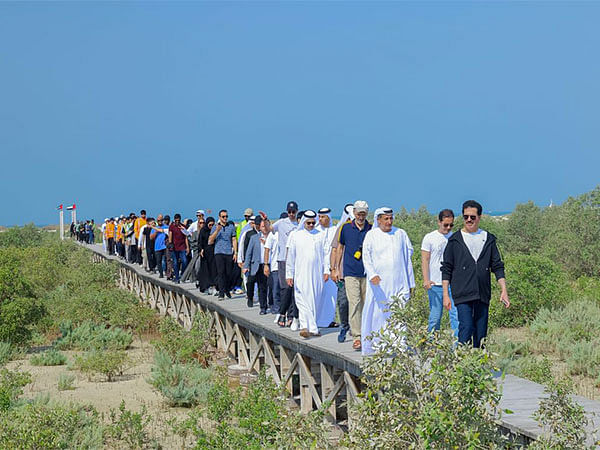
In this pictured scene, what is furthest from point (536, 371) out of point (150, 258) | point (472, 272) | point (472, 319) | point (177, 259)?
point (150, 258)

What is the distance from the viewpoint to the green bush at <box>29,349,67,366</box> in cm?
1537

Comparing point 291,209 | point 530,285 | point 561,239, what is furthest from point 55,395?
point 561,239

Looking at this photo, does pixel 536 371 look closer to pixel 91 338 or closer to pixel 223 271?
pixel 223 271

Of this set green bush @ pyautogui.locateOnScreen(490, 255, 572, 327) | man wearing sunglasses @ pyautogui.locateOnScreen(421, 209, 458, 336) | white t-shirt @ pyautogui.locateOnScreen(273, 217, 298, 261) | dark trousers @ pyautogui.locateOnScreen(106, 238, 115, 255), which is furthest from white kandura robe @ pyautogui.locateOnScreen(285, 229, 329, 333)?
dark trousers @ pyautogui.locateOnScreen(106, 238, 115, 255)

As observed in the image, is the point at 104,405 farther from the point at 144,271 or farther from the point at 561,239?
the point at 561,239

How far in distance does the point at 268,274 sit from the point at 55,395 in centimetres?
394

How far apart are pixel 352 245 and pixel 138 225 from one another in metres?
17.4

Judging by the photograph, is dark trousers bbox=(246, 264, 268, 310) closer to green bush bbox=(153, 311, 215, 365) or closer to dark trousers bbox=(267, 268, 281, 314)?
dark trousers bbox=(267, 268, 281, 314)

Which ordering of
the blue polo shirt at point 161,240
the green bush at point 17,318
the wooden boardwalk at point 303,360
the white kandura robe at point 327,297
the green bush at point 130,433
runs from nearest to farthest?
the wooden boardwalk at point 303,360 < the green bush at point 130,433 < the white kandura robe at point 327,297 < the green bush at point 17,318 < the blue polo shirt at point 161,240

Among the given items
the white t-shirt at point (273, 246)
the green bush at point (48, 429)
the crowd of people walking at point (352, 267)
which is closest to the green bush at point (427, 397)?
the crowd of people walking at point (352, 267)

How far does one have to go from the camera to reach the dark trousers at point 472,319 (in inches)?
306

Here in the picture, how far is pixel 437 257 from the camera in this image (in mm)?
9742

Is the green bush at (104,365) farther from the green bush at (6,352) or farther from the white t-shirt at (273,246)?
the white t-shirt at (273,246)

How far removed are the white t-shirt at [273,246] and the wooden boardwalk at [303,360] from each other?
95 cm
